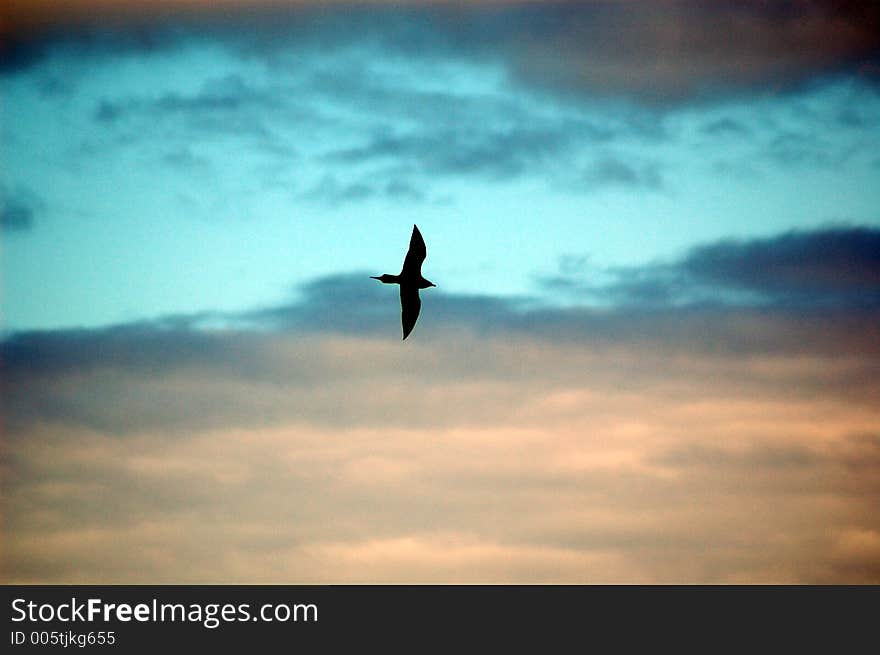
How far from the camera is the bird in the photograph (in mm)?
109500

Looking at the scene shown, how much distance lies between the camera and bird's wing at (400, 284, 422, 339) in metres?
110

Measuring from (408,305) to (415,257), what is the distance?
323cm

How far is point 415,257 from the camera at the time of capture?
359ft

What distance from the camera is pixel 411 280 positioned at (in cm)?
11000

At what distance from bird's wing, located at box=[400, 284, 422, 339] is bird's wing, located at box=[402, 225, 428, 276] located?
42.8 inches

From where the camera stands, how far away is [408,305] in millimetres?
110812

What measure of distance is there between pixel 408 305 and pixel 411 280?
5.70 feet
